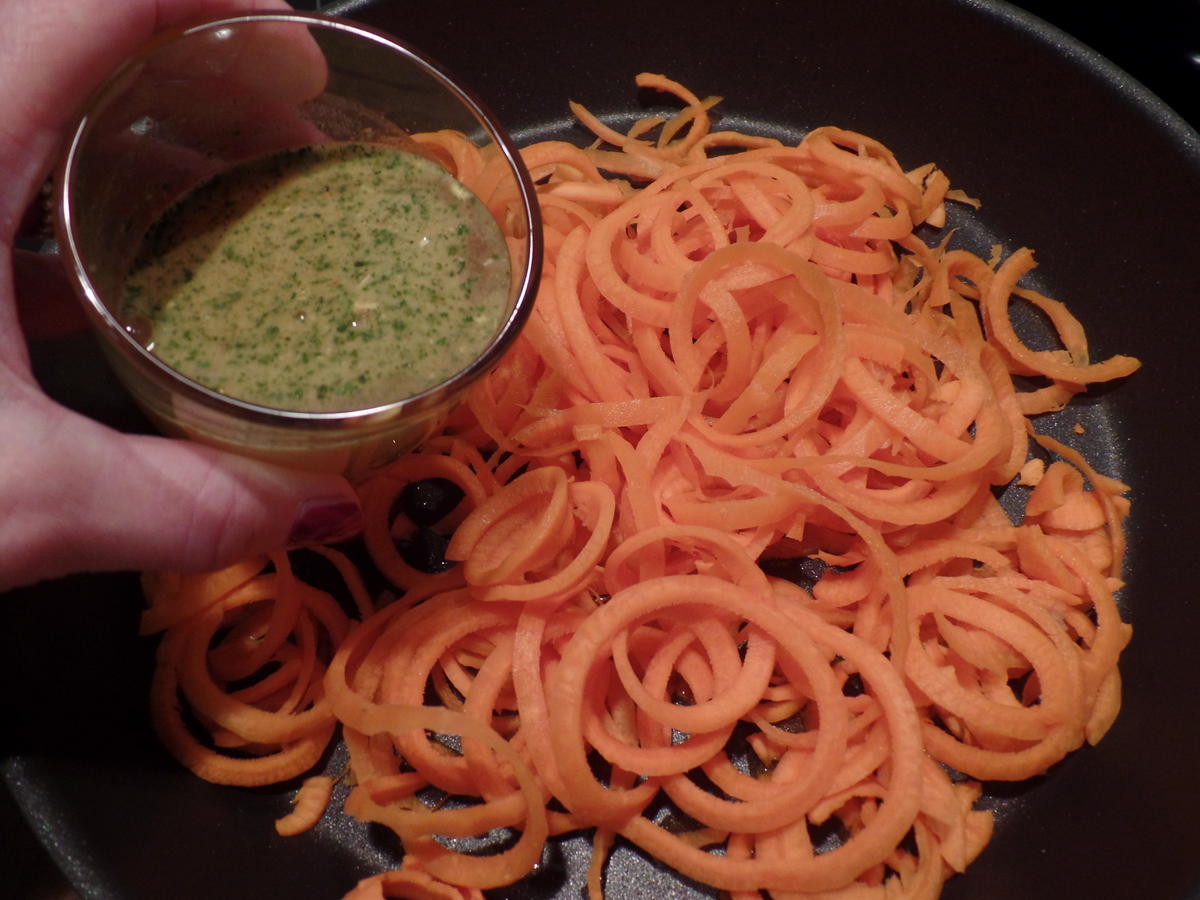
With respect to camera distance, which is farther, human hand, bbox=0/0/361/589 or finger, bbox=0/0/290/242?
finger, bbox=0/0/290/242

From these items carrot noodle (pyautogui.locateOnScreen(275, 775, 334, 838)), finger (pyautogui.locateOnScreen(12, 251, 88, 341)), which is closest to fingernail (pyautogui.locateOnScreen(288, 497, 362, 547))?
carrot noodle (pyautogui.locateOnScreen(275, 775, 334, 838))

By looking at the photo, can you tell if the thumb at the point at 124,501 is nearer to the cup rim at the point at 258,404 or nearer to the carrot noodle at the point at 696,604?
the cup rim at the point at 258,404

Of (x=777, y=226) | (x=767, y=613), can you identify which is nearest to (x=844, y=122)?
(x=777, y=226)

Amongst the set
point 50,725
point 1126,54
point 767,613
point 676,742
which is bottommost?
point 50,725

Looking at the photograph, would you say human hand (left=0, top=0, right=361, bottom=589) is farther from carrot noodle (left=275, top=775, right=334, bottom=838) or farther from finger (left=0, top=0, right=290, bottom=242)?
carrot noodle (left=275, top=775, right=334, bottom=838)

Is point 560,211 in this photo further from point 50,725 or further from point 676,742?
point 50,725

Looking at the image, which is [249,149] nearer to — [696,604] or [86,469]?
[86,469]
